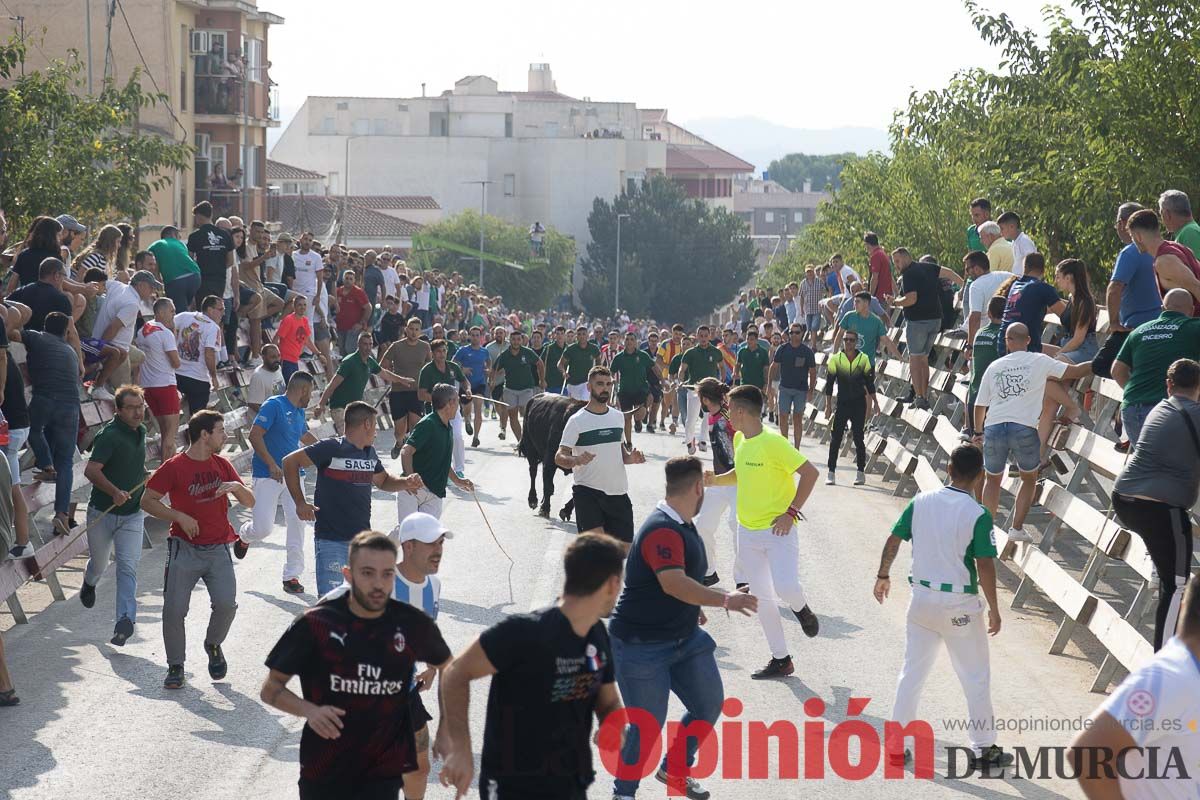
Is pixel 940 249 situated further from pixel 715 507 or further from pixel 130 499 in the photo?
pixel 130 499

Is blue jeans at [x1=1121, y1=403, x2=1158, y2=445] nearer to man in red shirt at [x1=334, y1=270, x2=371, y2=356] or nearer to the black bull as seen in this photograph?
the black bull

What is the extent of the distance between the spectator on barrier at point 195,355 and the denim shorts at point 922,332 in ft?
29.4

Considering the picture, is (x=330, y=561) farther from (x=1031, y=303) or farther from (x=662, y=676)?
(x=1031, y=303)

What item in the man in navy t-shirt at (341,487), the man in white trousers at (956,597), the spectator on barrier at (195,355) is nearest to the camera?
the man in white trousers at (956,597)

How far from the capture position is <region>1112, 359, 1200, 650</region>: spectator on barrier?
9758 millimetres

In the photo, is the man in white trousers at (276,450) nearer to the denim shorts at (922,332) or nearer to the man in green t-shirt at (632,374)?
the denim shorts at (922,332)

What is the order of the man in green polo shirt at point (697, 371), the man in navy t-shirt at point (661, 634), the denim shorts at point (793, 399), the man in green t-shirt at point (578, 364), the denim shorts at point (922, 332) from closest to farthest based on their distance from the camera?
the man in navy t-shirt at point (661, 634), the denim shorts at point (922, 332), the denim shorts at point (793, 399), the man in green t-shirt at point (578, 364), the man in green polo shirt at point (697, 371)

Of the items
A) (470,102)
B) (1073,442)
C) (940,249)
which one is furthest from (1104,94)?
(470,102)

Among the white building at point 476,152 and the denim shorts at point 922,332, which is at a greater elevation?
the white building at point 476,152

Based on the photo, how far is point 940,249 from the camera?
130 ft

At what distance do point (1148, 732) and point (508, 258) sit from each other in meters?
95.1

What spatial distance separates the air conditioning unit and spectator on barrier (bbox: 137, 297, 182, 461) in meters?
36.0


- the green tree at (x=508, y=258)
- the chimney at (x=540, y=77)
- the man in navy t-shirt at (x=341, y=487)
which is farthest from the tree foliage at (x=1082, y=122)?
the chimney at (x=540, y=77)

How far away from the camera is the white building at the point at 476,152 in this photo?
382 feet
